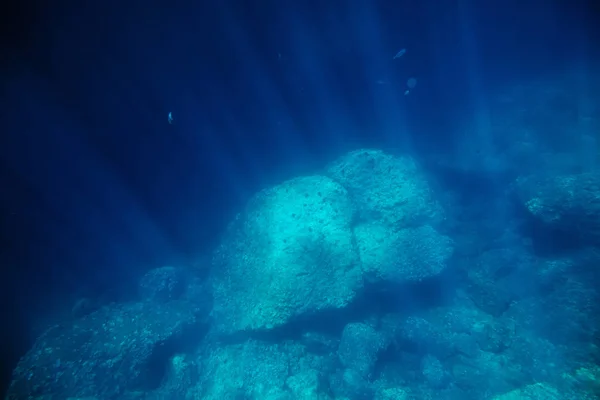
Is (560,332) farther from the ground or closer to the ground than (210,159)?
closer to the ground

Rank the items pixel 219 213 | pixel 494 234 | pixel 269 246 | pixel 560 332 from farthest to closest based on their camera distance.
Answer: pixel 219 213 < pixel 494 234 < pixel 269 246 < pixel 560 332

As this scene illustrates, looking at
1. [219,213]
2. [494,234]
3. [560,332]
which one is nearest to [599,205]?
[494,234]

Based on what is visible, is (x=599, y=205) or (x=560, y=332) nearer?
(x=560, y=332)

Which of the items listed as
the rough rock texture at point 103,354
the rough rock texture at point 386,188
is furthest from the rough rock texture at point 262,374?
the rough rock texture at point 386,188

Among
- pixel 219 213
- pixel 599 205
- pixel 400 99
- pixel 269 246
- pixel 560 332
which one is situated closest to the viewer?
pixel 560 332

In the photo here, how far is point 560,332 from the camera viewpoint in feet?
23.3

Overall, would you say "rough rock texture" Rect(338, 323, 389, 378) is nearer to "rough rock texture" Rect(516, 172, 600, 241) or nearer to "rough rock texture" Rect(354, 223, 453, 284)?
"rough rock texture" Rect(354, 223, 453, 284)

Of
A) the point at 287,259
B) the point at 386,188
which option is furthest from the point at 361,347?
the point at 386,188

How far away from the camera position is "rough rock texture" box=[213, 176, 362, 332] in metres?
7.91

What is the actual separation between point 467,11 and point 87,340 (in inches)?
857

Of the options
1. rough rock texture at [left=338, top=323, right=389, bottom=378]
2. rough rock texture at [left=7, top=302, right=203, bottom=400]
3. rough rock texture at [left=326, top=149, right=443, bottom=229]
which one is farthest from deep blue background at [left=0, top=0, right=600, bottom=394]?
rough rock texture at [left=338, top=323, right=389, bottom=378]

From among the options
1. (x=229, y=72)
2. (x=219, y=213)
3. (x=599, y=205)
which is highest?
(x=229, y=72)

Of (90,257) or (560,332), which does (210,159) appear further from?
(560,332)

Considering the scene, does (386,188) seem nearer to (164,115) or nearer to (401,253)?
(401,253)
